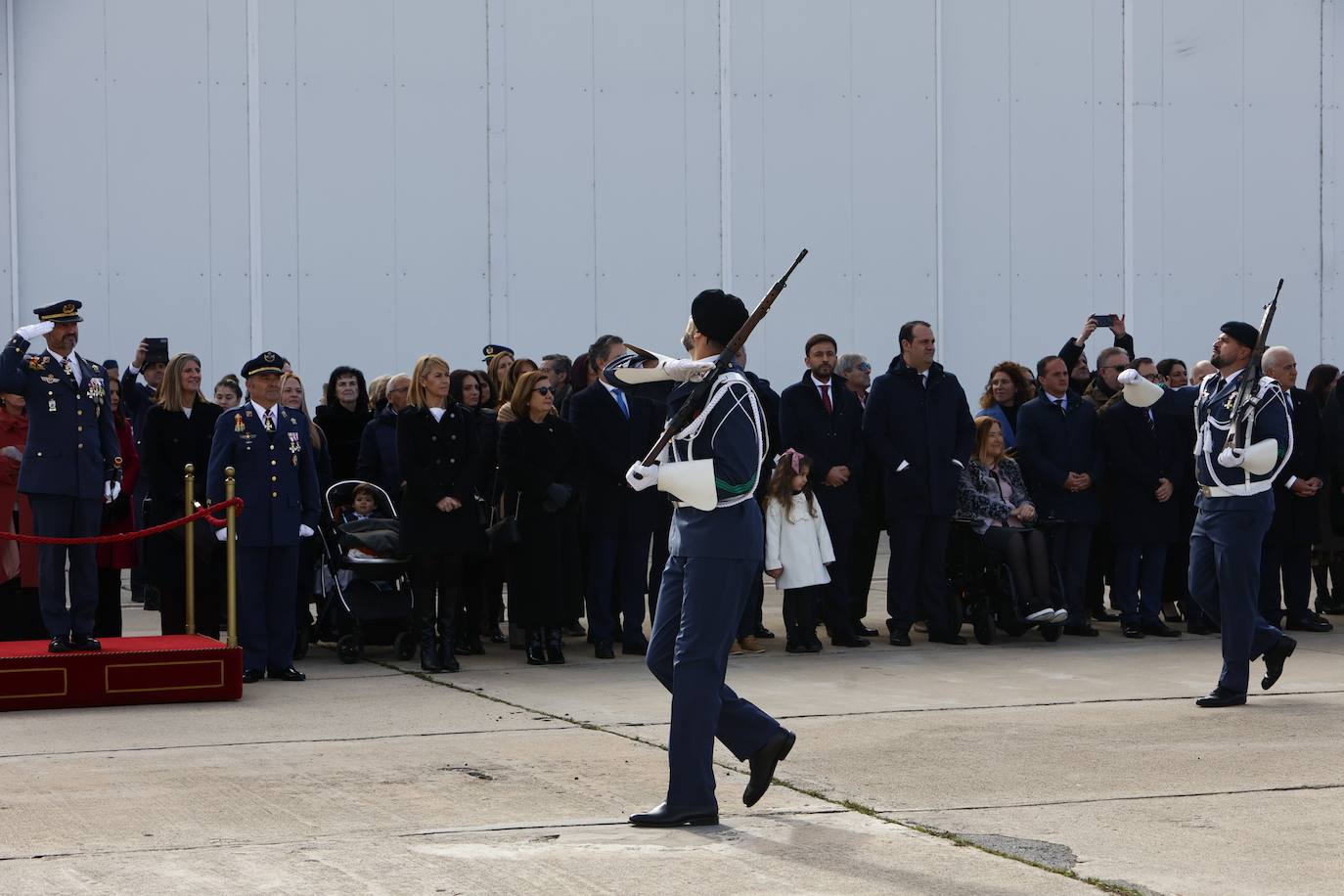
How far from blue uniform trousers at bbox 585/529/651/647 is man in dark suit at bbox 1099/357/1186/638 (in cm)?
319

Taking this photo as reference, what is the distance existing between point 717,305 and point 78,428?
13.5 feet

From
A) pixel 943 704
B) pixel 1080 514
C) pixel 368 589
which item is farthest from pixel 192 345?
pixel 943 704

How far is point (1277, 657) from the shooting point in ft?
29.6

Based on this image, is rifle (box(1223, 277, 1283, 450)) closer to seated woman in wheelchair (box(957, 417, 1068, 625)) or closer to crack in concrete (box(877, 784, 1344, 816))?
crack in concrete (box(877, 784, 1344, 816))

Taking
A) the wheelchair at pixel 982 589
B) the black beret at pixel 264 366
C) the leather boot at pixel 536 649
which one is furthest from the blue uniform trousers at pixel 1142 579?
the black beret at pixel 264 366

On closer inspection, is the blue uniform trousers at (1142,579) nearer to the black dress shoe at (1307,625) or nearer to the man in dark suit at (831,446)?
the black dress shoe at (1307,625)

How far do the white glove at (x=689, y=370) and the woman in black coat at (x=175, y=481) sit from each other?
4.71 meters

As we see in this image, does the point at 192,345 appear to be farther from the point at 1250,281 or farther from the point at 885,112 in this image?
the point at 1250,281

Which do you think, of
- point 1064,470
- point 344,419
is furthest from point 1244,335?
point 344,419

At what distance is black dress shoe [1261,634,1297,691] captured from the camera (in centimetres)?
899

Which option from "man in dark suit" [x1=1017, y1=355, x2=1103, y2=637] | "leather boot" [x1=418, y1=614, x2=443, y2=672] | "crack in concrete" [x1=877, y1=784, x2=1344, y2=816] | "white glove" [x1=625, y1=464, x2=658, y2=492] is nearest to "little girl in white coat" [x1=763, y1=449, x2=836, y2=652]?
"man in dark suit" [x1=1017, y1=355, x2=1103, y2=637]

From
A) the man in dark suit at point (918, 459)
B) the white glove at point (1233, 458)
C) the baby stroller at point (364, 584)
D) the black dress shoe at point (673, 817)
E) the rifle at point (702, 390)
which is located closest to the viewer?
the black dress shoe at point (673, 817)

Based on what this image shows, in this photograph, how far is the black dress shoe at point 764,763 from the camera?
6355 millimetres

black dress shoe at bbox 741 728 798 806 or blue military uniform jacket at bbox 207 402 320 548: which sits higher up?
blue military uniform jacket at bbox 207 402 320 548
